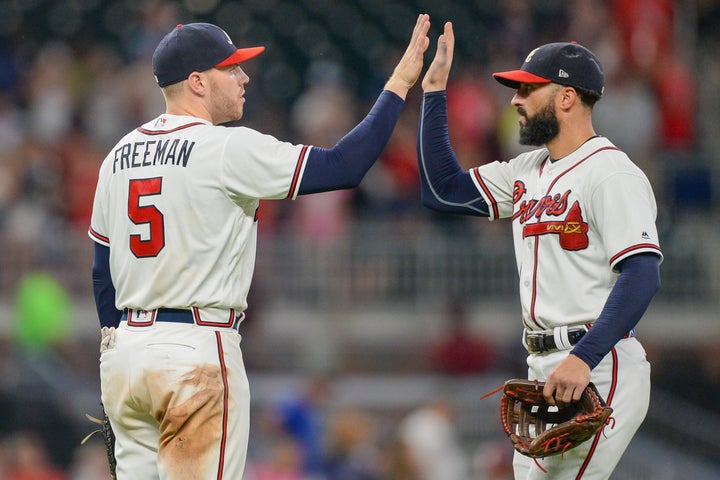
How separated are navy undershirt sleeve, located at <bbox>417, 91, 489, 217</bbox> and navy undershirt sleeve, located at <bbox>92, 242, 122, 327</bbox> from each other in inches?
51.6

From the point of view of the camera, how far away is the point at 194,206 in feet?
14.2

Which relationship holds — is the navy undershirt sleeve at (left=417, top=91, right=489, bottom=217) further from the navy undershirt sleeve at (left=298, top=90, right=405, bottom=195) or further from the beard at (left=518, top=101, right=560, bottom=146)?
the navy undershirt sleeve at (left=298, top=90, right=405, bottom=195)

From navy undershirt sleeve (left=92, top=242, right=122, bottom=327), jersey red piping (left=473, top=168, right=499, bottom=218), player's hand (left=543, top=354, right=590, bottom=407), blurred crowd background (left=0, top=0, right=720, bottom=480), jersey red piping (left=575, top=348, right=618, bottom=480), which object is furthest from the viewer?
blurred crowd background (left=0, top=0, right=720, bottom=480)

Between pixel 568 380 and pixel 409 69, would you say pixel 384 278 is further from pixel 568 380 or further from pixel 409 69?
pixel 568 380

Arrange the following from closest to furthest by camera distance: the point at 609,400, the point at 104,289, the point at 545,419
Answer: the point at 609,400, the point at 545,419, the point at 104,289

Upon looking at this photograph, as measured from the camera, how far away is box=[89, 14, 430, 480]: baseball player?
4.28 metres

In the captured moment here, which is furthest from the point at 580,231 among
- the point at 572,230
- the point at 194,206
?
the point at 194,206

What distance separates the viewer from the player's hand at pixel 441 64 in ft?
16.1

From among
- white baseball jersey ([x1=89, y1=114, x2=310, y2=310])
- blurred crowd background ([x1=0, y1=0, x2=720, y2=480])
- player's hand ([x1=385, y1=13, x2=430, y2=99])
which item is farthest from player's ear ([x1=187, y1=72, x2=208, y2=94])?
blurred crowd background ([x1=0, y1=0, x2=720, y2=480])

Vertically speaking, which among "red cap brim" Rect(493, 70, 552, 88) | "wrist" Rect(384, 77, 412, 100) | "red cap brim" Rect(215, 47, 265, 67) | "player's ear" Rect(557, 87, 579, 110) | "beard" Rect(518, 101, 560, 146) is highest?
"red cap brim" Rect(215, 47, 265, 67)

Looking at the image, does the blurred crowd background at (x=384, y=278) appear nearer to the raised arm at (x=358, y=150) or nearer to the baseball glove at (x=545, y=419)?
the baseball glove at (x=545, y=419)

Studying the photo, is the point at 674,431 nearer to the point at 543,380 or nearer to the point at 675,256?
the point at 675,256

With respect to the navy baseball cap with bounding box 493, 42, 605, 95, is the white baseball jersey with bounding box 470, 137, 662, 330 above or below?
below

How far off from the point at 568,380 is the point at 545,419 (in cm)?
42
